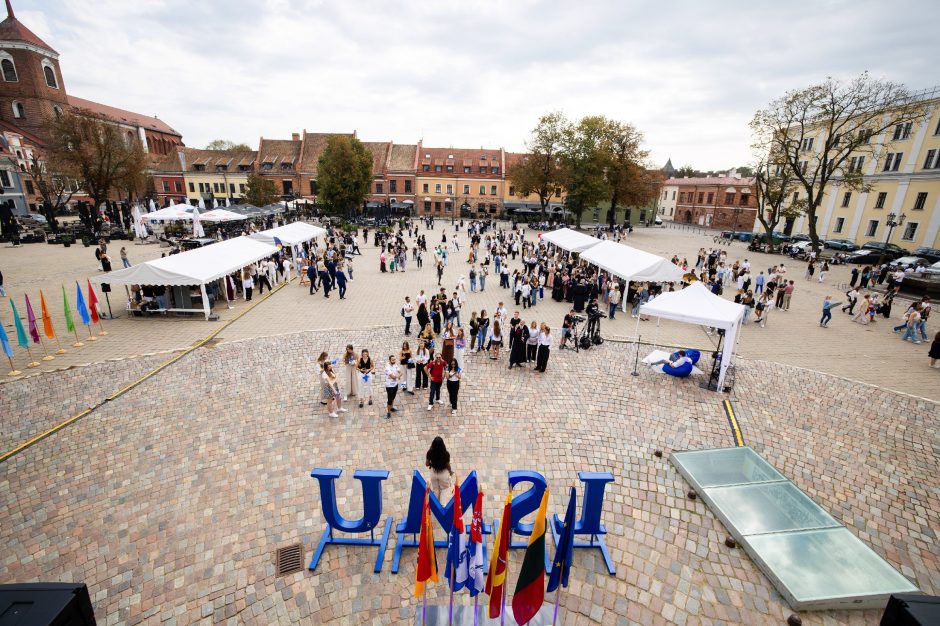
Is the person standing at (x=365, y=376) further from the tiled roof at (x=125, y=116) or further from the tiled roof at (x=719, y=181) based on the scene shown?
the tiled roof at (x=125, y=116)

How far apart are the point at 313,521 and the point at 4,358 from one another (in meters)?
11.3

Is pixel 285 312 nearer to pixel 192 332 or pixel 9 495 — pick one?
pixel 192 332

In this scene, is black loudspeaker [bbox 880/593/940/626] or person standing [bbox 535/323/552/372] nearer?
black loudspeaker [bbox 880/593/940/626]

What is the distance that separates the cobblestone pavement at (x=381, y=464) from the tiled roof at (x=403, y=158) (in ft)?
154

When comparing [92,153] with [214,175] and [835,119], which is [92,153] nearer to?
[214,175]

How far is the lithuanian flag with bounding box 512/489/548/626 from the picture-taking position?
13.0 feet

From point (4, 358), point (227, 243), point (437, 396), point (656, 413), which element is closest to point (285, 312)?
point (227, 243)

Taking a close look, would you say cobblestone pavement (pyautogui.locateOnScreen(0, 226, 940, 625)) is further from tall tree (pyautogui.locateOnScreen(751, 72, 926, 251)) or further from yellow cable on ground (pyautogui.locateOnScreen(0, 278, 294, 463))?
tall tree (pyautogui.locateOnScreen(751, 72, 926, 251))

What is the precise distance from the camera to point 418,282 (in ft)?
70.4

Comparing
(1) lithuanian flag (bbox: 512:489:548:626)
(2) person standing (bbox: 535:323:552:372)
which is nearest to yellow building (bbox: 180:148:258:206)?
(2) person standing (bbox: 535:323:552:372)

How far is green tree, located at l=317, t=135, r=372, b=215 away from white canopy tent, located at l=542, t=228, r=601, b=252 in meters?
20.9

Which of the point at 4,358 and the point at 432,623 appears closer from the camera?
the point at 432,623

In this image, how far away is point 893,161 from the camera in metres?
35.7

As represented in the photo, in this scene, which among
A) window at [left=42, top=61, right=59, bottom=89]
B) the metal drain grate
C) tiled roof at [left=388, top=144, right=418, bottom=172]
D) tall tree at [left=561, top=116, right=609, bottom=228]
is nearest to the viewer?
the metal drain grate
